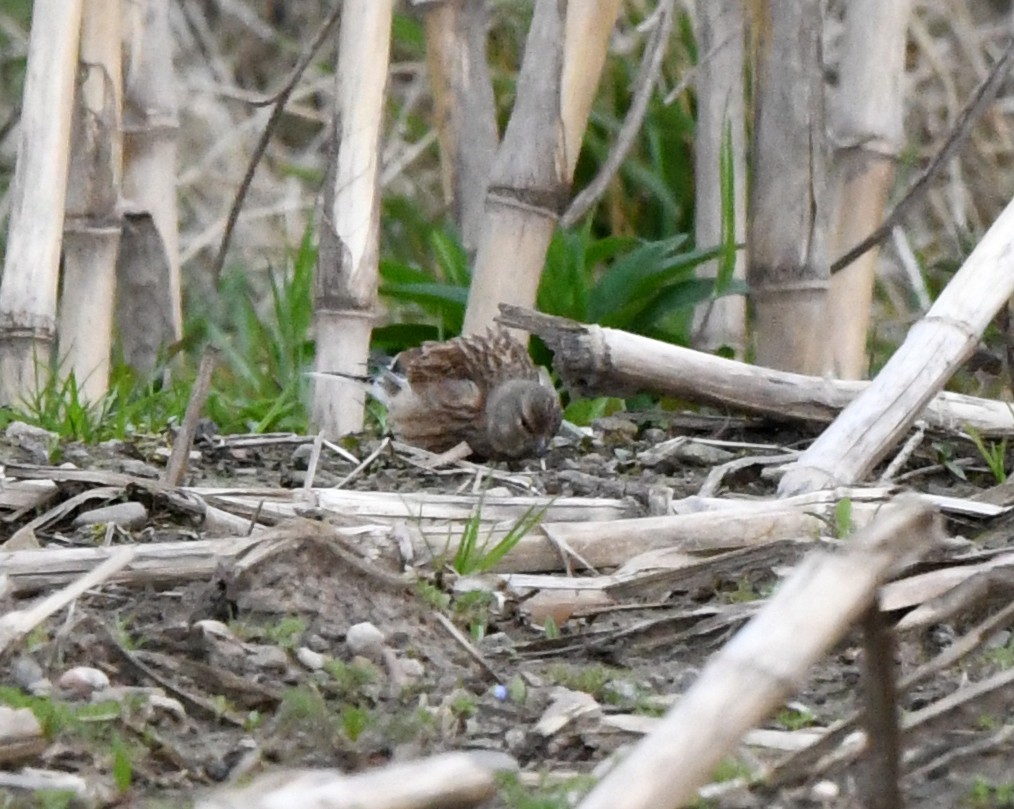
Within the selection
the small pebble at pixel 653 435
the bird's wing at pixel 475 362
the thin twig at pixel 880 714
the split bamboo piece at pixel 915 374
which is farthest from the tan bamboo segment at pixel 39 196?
the thin twig at pixel 880 714

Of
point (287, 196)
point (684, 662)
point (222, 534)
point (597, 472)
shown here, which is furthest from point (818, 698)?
point (287, 196)

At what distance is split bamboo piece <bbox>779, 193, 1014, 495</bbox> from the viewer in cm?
Result: 296

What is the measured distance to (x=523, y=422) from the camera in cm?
363

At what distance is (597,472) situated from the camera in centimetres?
344

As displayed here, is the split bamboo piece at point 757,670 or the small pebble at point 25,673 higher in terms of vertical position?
the split bamboo piece at point 757,670

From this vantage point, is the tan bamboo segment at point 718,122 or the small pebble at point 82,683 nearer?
the small pebble at point 82,683

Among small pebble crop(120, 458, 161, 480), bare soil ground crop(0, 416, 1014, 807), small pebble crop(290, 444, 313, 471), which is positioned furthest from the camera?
small pebble crop(290, 444, 313, 471)

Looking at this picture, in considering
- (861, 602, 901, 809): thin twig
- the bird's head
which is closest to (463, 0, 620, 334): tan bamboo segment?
the bird's head

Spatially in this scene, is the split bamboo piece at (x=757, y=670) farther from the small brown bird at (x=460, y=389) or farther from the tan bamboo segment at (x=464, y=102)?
the tan bamboo segment at (x=464, y=102)

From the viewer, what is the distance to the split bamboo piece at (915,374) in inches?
116

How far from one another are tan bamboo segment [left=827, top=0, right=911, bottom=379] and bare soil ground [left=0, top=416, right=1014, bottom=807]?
1.00 metres

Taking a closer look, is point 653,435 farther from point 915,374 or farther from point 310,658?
point 310,658

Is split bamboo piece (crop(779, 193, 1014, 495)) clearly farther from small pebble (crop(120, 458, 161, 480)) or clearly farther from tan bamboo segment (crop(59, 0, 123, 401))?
tan bamboo segment (crop(59, 0, 123, 401))

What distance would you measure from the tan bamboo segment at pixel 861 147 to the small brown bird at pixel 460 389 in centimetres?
66
